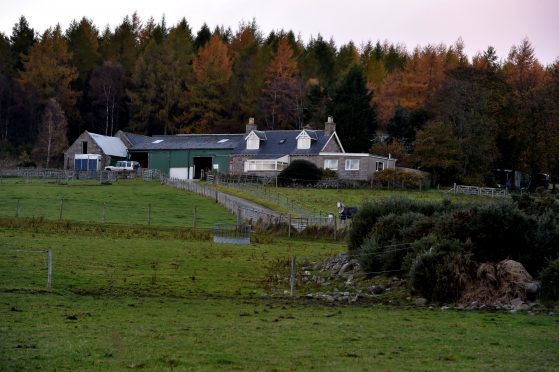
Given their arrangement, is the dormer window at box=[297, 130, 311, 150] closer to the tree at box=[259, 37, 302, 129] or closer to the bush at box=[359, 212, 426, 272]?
the tree at box=[259, 37, 302, 129]

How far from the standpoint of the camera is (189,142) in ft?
295

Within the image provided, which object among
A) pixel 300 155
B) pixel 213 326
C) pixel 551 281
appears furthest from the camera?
pixel 300 155

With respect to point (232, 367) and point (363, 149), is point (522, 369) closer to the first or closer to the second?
point (232, 367)

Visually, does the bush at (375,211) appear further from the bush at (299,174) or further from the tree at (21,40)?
the tree at (21,40)

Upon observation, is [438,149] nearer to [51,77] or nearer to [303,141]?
[303,141]

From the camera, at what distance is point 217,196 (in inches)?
2281

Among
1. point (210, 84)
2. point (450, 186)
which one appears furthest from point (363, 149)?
point (210, 84)

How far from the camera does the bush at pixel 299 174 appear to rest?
2928 inches

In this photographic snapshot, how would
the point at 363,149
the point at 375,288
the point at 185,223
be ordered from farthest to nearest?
the point at 363,149 < the point at 185,223 < the point at 375,288

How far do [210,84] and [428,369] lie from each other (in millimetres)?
97020

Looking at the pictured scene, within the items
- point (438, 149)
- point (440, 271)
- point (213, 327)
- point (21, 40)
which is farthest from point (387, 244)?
point (21, 40)

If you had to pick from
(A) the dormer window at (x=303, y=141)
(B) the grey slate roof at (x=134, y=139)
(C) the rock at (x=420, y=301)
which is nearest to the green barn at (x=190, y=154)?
(B) the grey slate roof at (x=134, y=139)

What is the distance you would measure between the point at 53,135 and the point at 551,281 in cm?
8849

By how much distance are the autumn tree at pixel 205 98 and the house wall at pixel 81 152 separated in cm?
1743
